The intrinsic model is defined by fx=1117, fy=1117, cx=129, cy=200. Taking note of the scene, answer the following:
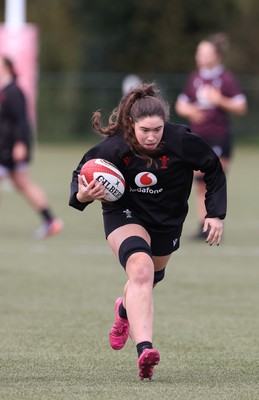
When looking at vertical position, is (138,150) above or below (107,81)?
above

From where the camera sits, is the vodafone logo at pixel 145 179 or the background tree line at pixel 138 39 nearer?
the vodafone logo at pixel 145 179

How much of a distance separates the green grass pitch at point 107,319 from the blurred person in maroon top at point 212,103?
1133 millimetres

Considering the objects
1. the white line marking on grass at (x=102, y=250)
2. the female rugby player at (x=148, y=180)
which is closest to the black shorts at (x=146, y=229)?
the female rugby player at (x=148, y=180)

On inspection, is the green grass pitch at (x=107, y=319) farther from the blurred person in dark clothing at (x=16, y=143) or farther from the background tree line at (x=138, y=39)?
the background tree line at (x=138, y=39)

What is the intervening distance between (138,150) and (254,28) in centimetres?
3936

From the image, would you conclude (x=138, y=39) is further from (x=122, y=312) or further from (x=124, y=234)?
(x=124, y=234)

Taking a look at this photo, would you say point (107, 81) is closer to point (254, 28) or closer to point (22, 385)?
point (254, 28)

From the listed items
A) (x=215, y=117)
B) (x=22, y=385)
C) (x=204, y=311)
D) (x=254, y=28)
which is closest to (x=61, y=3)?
(x=254, y=28)

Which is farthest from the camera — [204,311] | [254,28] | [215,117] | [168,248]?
[254,28]

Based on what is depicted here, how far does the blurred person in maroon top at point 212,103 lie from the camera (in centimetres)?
1320

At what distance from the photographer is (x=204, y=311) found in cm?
862

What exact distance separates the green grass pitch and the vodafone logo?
1.05m

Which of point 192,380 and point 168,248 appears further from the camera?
Answer: point 168,248

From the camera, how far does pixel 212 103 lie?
525 inches
